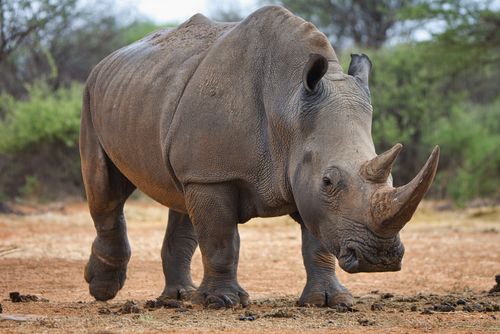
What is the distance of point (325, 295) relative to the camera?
4.34 metres

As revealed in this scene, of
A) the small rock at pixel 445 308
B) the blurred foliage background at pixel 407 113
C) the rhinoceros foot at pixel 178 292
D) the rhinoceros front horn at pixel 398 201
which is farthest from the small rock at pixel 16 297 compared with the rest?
the blurred foliage background at pixel 407 113

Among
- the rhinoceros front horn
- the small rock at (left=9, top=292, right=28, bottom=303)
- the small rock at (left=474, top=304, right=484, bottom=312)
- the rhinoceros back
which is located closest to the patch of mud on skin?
the rhinoceros back

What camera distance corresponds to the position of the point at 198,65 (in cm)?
445

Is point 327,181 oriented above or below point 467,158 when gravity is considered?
above

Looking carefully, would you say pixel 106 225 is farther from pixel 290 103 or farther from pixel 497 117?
pixel 497 117

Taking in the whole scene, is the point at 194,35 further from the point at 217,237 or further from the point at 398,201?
the point at 398,201

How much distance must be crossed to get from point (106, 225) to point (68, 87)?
1698cm

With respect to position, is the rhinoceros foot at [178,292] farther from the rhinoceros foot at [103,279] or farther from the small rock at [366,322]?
the small rock at [366,322]

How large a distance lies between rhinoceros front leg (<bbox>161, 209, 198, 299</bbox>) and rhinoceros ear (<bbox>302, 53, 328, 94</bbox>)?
2.16 m

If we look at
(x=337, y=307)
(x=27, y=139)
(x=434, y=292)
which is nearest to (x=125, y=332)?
(x=337, y=307)

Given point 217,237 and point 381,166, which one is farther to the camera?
point 217,237

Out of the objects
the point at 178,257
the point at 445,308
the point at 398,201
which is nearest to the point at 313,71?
the point at 398,201

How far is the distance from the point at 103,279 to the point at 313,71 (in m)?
2.78

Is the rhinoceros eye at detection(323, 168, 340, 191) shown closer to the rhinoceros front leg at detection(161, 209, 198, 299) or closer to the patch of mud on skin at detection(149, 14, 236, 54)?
the patch of mud on skin at detection(149, 14, 236, 54)
